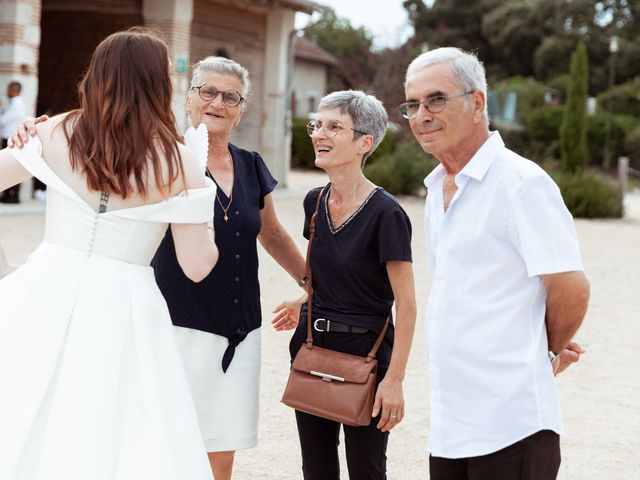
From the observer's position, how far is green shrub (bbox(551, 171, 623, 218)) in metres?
21.7

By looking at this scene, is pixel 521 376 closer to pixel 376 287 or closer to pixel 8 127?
pixel 376 287

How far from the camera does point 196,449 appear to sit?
2826mm

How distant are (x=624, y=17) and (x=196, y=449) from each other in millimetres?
53350

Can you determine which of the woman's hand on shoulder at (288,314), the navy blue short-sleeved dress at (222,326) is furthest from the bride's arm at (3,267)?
the woman's hand on shoulder at (288,314)

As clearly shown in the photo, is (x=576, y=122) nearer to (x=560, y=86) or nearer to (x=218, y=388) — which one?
(x=560, y=86)

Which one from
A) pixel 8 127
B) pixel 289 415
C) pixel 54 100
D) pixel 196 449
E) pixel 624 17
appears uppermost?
pixel 624 17

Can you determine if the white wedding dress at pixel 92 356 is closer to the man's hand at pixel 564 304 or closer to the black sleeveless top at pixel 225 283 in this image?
the black sleeveless top at pixel 225 283

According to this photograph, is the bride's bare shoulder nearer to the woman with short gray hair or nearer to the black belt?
the woman with short gray hair

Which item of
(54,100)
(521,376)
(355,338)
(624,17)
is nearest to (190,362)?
(355,338)

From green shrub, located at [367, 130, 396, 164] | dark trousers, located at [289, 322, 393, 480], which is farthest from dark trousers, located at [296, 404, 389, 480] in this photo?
green shrub, located at [367, 130, 396, 164]

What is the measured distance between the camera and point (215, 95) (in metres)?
3.49

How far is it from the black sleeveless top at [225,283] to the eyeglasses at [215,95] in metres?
0.28

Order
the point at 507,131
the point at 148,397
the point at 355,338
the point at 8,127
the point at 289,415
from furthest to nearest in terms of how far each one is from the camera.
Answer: the point at 507,131 < the point at 8,127 < the point at 289,415 < the point at 355,338 < the point at 148,397

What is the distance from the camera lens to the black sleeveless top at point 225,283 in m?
3.40
